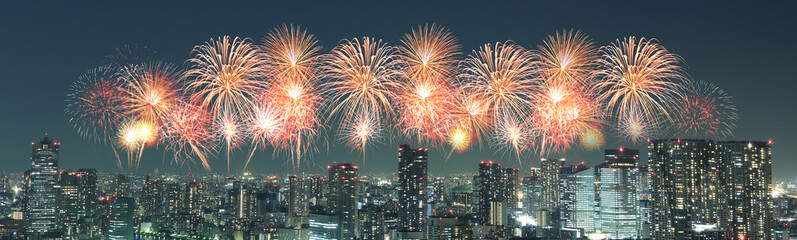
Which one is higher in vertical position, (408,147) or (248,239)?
(408,147)

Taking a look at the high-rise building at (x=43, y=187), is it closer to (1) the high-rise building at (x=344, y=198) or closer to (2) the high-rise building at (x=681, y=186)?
(1) the high-rise building at (x=344, y=198)

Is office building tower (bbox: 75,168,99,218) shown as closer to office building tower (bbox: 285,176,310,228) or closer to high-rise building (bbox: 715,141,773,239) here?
office building tower (bbox: 285,176,310,228)

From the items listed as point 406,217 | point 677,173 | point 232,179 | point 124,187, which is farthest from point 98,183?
point 677,173

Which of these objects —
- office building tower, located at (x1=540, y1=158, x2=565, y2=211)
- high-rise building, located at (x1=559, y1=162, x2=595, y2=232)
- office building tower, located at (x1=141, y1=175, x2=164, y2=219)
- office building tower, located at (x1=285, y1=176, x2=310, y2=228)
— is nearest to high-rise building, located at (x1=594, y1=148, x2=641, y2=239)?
high-rise building, located at (x1=559, y1=162, x2=595, y2=232)

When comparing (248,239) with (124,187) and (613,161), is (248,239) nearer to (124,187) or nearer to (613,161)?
(124,187)

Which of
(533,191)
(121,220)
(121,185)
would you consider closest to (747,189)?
(533,191)

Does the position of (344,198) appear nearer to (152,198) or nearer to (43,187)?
(152,198)

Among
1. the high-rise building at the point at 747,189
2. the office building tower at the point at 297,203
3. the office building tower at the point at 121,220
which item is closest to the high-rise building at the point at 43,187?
the office building tower at the point at 121,220
